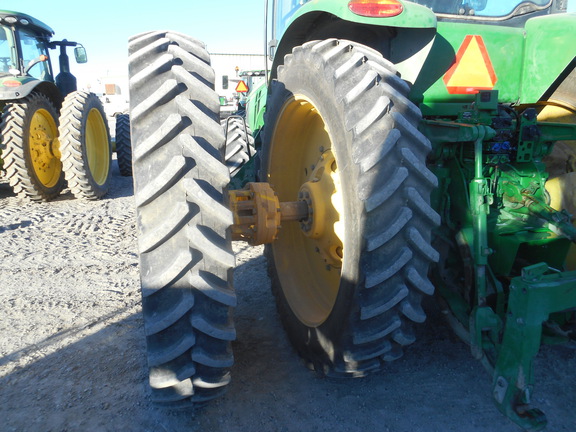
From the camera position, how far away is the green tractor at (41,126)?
18.9ft

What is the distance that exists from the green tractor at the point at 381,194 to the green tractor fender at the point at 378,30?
0.01 m

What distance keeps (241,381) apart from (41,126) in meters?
5.70

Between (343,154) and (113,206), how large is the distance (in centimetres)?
496

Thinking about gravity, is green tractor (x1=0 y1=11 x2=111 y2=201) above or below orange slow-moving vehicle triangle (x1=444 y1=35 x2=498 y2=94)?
below

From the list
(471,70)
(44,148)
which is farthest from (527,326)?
(44,148)

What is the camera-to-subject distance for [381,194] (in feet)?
5.48

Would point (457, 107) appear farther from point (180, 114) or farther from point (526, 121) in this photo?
point (180, 114)

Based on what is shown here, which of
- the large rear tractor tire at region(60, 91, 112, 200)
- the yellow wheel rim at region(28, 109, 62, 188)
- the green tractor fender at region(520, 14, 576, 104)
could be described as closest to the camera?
the green tractor fender at region(520, 14, 576, 104)

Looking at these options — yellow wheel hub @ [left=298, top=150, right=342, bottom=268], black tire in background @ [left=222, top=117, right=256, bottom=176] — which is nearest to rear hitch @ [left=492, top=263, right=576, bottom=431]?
yellow wheel hub @ [left=298, top=150, right=342, bottom=268]

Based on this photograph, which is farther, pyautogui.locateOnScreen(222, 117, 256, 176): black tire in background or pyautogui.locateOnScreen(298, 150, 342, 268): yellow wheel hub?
pyautogui.locateOnScreen(222, 117, 256, 176): black tire in background

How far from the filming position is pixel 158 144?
5.20ft

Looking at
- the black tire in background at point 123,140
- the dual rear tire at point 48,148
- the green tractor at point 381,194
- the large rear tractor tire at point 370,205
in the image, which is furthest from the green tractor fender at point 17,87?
the large rear tractor tire at point 370,205

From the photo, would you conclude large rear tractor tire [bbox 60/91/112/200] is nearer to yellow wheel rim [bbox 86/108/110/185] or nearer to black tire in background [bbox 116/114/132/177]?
yellow wheel rim [bbox 86/108/110/185]

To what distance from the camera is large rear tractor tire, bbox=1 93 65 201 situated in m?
5.73
